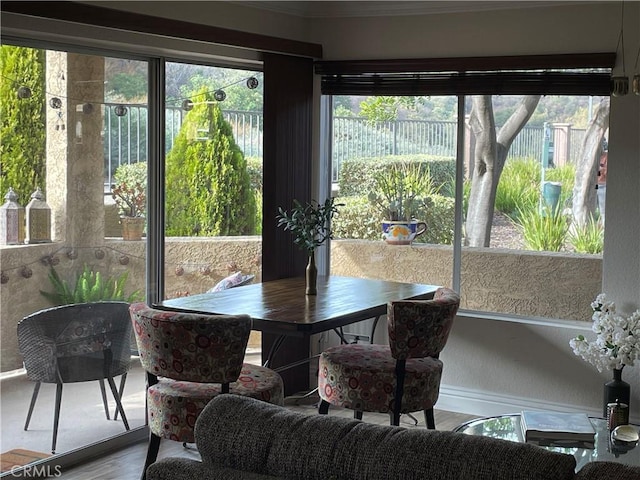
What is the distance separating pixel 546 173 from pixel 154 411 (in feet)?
9.10

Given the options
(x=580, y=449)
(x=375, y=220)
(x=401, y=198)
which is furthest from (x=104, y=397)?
(x=580, y=449)

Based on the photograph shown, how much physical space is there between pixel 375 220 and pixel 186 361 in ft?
8.00

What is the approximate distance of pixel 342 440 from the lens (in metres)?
1.98

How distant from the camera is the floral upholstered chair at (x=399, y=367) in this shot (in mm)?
4227

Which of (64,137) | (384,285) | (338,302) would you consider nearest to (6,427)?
(64,137)

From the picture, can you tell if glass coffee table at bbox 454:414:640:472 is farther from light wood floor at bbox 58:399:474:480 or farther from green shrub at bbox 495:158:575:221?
green shrub at bbox 495:158:575:221

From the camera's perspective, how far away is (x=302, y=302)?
465cm

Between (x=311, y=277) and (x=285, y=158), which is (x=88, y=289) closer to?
(x=311, y=277)

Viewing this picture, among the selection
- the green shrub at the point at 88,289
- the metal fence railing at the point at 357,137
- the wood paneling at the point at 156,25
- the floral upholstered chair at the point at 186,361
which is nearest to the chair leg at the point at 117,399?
the green shrub at the point at 88,289

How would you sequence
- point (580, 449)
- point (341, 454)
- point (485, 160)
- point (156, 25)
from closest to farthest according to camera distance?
point (341, 454)
point (580, 449)
point (156, 25)
point (485, 160)

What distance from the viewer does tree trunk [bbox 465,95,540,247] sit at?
5555 millimetres

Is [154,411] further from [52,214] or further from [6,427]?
[52,214]

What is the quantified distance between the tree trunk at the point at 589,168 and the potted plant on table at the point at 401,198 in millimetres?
910
